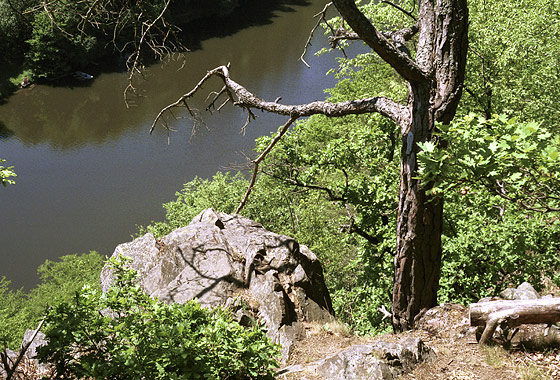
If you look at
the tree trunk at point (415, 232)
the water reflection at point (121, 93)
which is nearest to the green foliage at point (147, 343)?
the tree trunk at point (415, 232)

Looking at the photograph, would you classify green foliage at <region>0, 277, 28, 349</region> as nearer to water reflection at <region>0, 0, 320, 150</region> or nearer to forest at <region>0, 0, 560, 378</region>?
forest at <region>0, 0, 560, 378</region>

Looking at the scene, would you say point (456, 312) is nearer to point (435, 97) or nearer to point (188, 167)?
point (435, 97)

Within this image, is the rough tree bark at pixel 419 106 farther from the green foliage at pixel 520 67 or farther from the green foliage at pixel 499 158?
the green foliage at pixel 520 67

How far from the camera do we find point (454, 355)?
18.2 feet

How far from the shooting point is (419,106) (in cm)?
551

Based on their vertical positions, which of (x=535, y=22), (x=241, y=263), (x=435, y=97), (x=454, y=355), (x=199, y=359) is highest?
(x=535, y=22)

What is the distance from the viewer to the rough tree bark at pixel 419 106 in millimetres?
5301

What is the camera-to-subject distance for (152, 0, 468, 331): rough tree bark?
17.4ft

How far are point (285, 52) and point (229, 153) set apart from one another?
17554mm

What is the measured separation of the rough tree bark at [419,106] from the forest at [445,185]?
21cm

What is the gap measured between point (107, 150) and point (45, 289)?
10983 mm

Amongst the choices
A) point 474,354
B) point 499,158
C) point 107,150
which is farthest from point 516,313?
point 107,150

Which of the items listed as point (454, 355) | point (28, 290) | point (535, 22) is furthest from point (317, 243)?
point (28, 290)

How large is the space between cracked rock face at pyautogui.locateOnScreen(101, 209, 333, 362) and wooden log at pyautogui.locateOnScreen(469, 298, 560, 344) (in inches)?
107
